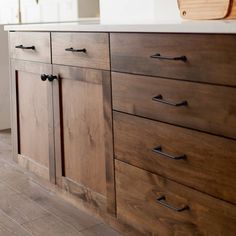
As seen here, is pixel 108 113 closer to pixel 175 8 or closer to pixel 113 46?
pixel 113 46

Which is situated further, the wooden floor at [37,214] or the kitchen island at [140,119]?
the wooden floor at [37,214]

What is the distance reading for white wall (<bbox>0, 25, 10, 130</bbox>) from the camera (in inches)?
145

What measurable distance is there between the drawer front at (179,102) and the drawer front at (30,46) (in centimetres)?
55

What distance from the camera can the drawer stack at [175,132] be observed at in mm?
1244

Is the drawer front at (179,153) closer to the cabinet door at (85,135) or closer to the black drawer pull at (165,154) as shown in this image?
the black drawer pull at (165,154)

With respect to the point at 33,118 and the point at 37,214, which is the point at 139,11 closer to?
the point at 33,118

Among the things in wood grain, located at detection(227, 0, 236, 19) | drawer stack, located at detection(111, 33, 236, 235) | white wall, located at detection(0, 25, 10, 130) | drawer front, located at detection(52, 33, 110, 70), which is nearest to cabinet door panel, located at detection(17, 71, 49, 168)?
drawer front, located at detection(52, 33, 110, 70)

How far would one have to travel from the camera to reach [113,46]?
162 cm

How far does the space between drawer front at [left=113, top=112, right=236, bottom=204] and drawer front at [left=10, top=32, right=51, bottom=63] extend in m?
0.60

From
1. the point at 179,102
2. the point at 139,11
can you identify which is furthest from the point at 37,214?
the point at 139,11

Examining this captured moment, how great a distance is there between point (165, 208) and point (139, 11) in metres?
1.26

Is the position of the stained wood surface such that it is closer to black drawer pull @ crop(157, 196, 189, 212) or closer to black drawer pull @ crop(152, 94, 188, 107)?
black drawer pull @ crop(152, 94, 188, 107)

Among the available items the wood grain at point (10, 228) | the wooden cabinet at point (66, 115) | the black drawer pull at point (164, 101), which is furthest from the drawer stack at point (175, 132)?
the wood grain at point (10, 228)

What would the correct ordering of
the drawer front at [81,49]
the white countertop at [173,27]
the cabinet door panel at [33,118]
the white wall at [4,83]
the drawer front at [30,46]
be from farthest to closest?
the white wall at [4,83] → the cabinet door panel at [33,118] → the drawer front at [30,46] → the drawer front at [81,49] → the white countertop at [173,27]
